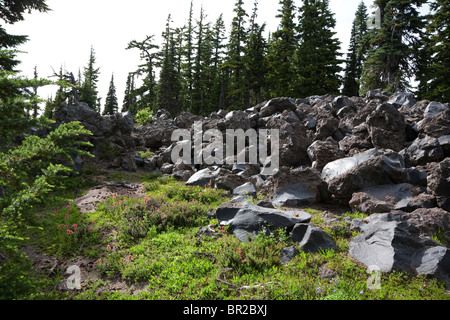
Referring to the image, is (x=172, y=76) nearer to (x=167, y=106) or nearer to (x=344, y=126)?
(x=167, y=106)

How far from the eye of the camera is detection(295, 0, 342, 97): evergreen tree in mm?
30172

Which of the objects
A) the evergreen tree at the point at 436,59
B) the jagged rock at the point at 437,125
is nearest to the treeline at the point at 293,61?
the evergreen tree at the point at 436,59

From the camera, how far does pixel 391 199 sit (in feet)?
27.7

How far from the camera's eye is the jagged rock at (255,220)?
281 inches

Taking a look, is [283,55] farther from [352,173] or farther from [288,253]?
[288,253]

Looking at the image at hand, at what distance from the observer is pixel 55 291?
5320mm

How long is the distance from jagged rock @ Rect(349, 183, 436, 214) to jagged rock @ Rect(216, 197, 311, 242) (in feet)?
7.79

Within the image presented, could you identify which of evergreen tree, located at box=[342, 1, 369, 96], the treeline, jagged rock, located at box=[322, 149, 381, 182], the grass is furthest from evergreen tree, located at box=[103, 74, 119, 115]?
jagged rock, located at box=[322, 149, 381, 182]

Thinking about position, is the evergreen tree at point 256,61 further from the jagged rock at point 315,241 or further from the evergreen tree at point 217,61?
the jagged rock at point 315,241

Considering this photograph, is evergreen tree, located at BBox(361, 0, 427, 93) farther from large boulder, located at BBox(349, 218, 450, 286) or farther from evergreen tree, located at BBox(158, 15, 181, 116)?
evergreen tree, located at BBox(158, 15, 181, 116)

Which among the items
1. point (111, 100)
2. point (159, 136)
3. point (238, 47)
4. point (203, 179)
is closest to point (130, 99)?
point (111, 100)

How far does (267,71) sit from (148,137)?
69.9 feet

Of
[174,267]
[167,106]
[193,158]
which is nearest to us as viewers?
[174,267]

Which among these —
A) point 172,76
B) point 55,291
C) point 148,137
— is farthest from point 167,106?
point 55,291
